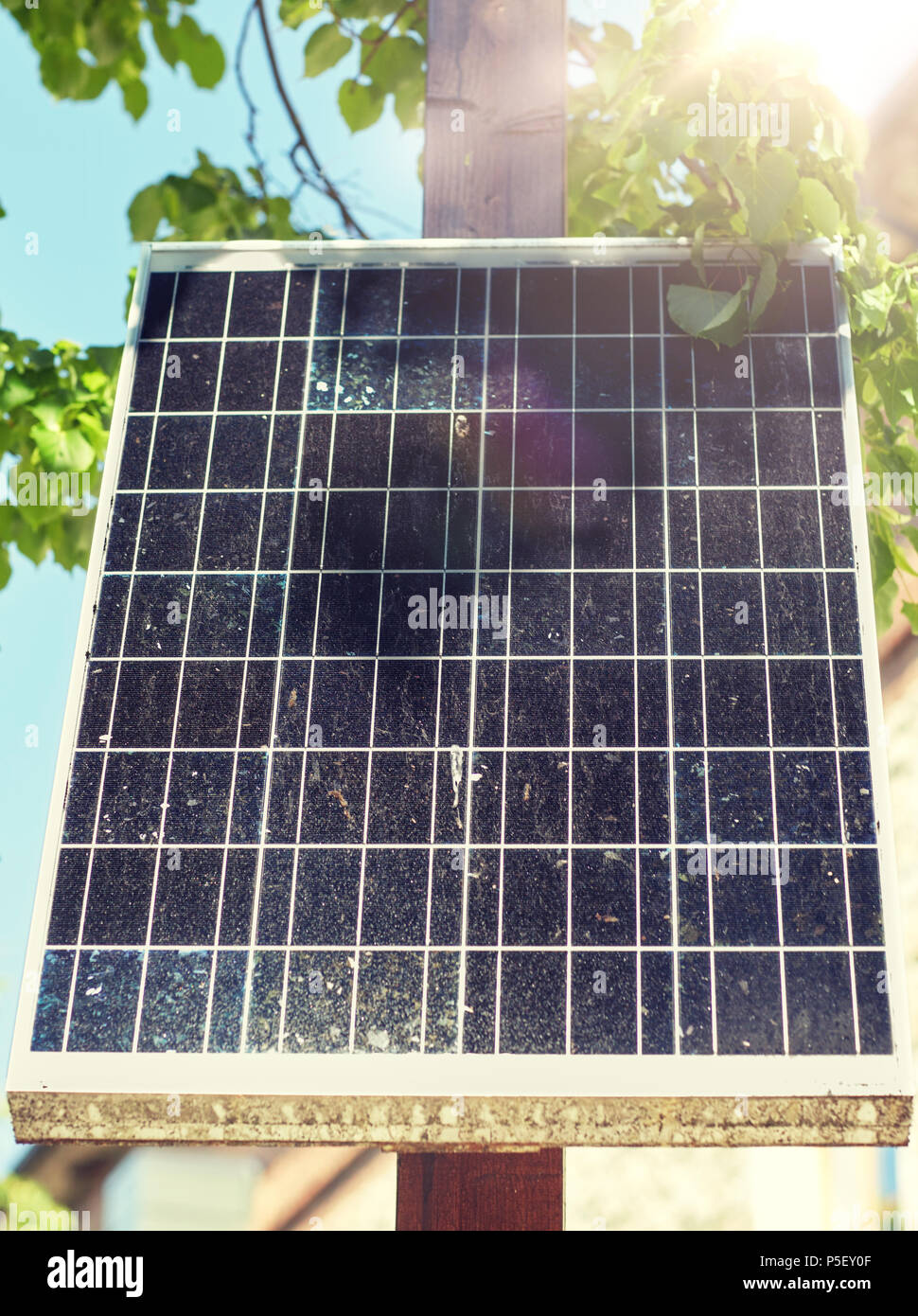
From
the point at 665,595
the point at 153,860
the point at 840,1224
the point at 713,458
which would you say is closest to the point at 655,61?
the point at 713,458

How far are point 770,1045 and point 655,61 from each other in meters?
2.55

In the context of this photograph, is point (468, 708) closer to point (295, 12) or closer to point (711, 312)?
point (711, 312)

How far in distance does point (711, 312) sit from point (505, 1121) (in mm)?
1882

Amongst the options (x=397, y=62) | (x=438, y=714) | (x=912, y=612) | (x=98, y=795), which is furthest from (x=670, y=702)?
(x=397, y=62)

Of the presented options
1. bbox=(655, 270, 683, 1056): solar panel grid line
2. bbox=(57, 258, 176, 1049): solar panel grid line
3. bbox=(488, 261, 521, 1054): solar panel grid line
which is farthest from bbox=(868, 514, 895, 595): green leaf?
bbox=(57, 258, 176, 1049): solar panel grid line

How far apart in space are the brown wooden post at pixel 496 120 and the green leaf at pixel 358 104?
55.1 inches

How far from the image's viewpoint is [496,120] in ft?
9.08

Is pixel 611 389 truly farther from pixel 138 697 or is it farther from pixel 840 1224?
pixel 840 1224

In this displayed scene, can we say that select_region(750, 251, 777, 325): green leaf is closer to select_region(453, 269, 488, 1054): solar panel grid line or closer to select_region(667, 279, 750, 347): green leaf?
select_region(667, 279, 750, 347): green leaf

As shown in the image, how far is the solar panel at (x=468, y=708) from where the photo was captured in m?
1.94

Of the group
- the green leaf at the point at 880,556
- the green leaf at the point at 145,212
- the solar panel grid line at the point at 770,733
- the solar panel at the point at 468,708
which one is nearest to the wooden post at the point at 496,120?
the solar panel at the point at 468,708

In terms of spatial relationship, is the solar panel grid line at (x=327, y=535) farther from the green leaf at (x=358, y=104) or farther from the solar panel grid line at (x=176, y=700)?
the green leaf at (x=358, y=104)

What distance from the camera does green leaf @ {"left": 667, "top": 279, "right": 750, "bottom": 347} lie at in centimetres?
240

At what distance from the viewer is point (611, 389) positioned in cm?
243
